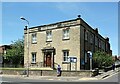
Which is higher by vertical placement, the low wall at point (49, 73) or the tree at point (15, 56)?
the tree at point (15, 56)

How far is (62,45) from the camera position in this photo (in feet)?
133

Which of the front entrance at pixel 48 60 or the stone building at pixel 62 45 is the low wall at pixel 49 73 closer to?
the stone building at pixel 62 45

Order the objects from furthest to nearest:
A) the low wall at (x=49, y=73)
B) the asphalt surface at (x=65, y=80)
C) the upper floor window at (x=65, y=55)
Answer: the upper floor window at (x=65, y=55)
the low wall at (x=49, y=73)
the asphalt surface at (x=65, y=80)

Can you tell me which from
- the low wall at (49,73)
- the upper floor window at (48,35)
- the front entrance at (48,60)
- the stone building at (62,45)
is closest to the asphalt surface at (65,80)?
the low wall at (49,73)

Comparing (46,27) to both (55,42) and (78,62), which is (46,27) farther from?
(78,62)

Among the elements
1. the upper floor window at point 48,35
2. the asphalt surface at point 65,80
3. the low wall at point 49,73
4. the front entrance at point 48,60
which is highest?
the upper floor window at point 48,35

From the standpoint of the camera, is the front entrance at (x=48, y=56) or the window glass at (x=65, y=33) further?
the front entrance at (x=48, y=56)

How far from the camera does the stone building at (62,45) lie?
1532 inches

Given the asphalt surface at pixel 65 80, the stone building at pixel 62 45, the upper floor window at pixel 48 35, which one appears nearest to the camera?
the asphalt surface at pixel 65 80

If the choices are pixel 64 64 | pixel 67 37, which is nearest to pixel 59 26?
pixel 67 37

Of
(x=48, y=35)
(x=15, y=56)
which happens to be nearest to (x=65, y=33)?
(x=48, y=35)

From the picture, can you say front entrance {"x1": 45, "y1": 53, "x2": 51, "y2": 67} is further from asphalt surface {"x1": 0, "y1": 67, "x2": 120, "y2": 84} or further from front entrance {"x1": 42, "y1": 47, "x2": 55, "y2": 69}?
asphalt surface {"x1": 0, "y1": 67, "x2": 120, "y2": 84}

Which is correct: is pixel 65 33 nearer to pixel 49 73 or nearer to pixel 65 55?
pixel 65 55

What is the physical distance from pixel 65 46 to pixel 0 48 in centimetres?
3156
